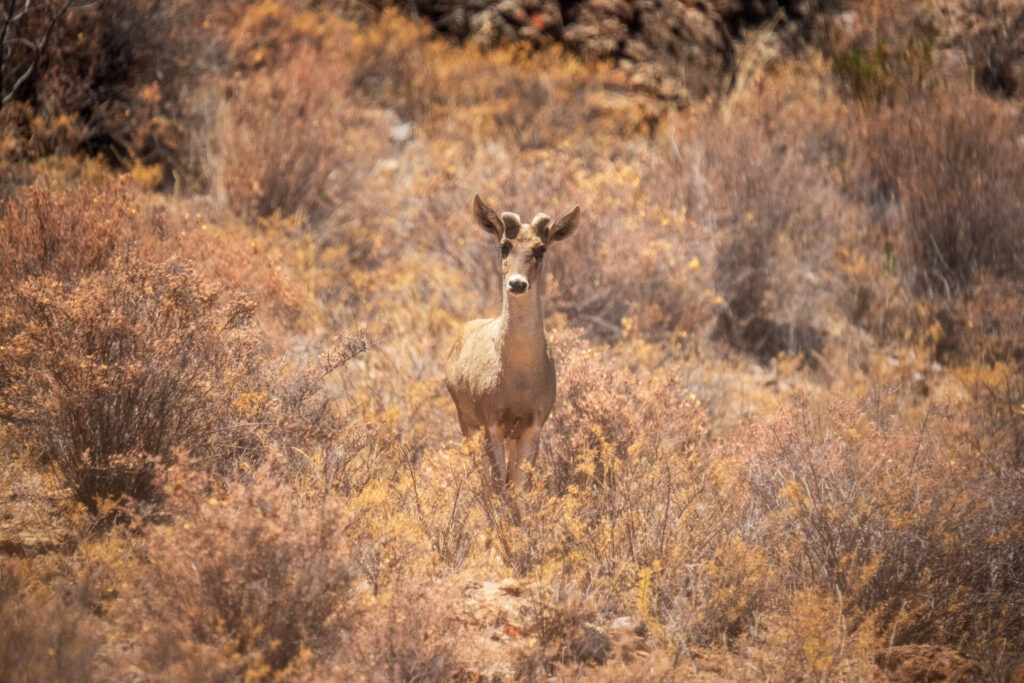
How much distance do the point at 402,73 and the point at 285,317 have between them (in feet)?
21.7

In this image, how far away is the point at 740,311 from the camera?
9.76 metres

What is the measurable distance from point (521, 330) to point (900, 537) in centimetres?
228

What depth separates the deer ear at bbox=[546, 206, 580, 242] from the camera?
5.48 metres

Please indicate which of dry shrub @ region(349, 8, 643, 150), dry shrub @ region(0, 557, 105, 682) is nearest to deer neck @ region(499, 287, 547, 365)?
dry shrub @ region(0, 557, 105, 682)

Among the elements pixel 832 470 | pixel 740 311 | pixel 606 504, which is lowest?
pixel 740 311

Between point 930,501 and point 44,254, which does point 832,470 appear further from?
point 44,254

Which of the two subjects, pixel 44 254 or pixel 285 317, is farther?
pixel 285 317

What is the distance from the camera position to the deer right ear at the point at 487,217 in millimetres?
5414

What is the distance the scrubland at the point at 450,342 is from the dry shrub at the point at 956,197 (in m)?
0.04

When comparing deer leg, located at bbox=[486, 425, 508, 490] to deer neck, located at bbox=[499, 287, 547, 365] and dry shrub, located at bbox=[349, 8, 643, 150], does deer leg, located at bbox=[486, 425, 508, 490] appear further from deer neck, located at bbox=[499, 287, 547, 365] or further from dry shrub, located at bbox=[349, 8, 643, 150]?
dry shrub, located at bbox=[349, 8, 643, 150]

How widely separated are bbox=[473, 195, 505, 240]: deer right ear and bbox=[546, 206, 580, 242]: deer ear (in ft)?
0.99

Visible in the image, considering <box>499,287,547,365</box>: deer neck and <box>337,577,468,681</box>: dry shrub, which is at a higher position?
<box>499,287,547,365</box>: deer neck

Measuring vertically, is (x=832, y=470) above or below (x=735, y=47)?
below

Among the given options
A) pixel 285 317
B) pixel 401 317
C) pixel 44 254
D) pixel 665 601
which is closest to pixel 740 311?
pixel 401 317
